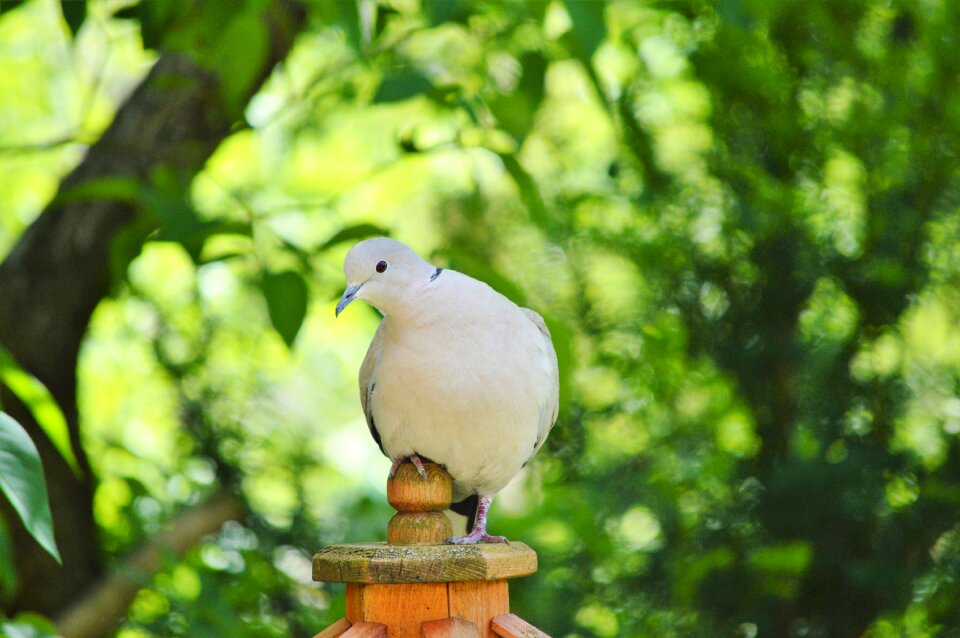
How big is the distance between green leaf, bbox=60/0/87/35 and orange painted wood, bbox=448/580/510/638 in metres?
1.19

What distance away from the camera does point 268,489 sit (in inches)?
129

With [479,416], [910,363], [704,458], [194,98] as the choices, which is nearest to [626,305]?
[704,458]

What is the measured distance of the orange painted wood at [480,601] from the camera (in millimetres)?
1258

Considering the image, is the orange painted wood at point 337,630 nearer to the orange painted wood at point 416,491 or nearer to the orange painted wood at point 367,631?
the orange painted wood at point 367,631

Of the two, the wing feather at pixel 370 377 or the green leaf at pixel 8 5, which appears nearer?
the wing feather at pixel 370 377

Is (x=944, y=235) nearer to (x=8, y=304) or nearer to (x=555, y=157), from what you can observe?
(x=555, y=157)

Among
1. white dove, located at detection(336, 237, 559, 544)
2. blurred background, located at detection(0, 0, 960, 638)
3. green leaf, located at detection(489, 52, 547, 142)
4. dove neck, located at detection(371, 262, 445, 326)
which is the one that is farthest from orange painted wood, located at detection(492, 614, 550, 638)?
green leaf, located at detection(489, 52, 547, 142)

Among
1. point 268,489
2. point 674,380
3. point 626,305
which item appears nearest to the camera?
point 674,380

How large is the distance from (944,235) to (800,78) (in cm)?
55

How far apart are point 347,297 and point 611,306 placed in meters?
1.58

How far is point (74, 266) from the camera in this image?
3059mm

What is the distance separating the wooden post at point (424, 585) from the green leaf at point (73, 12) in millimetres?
1059

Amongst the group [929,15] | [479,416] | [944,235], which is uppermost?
[479,416]

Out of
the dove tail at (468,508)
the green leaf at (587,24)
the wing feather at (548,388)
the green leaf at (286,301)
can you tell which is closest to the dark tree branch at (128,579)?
the green leaf at (286,301)
